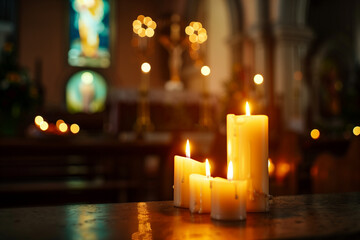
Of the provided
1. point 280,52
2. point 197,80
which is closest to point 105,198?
point 280,52

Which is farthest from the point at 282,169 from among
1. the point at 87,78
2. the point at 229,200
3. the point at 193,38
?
the point at 87,78

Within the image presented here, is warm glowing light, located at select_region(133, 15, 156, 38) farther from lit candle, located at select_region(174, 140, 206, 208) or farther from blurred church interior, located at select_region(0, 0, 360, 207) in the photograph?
lit candle, located at select_region(174, 140, 206, 208)

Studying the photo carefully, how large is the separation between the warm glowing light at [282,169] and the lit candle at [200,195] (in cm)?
221

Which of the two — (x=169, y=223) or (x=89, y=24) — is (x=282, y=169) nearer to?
(x=169, y=223)

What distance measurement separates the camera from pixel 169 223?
823 mm

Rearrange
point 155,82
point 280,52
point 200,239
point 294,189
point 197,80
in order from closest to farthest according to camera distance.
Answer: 1. point 200,239
2. point 294,189
3. point 280,52
4. point 197,80
5. point 155,82

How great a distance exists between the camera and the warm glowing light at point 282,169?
3051mm

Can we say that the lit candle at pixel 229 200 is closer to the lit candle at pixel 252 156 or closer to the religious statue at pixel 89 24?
the lit candle at pixel 252 156

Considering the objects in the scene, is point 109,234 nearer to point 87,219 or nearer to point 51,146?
point 87,219

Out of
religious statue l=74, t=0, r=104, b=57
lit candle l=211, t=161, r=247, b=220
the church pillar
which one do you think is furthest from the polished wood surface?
religious statue l=74, t=0, r=104, b=57

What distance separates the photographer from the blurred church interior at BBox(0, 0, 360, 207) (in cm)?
342

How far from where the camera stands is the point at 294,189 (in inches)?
115

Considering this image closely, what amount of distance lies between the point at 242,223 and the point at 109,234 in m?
0.27

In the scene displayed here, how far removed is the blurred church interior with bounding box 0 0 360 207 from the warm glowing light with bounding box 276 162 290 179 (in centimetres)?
1
